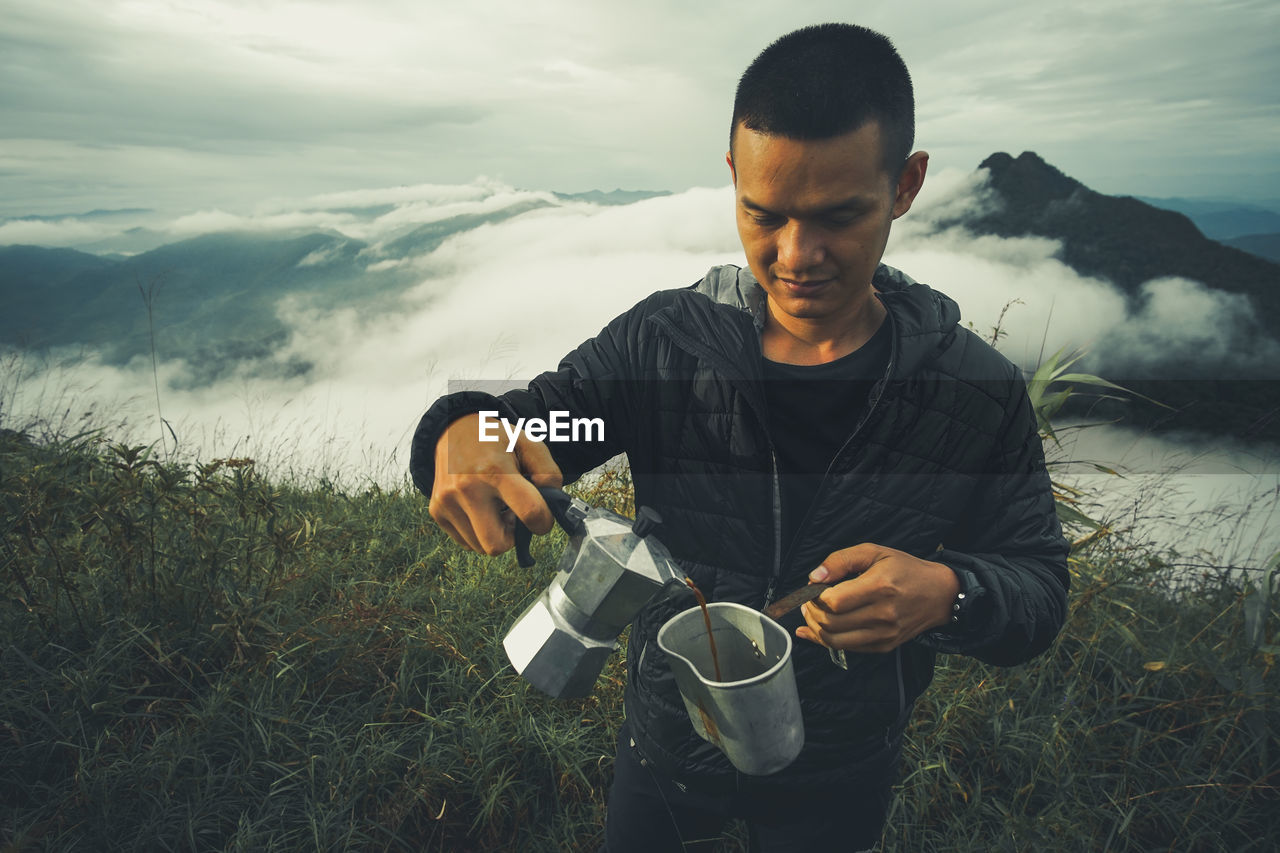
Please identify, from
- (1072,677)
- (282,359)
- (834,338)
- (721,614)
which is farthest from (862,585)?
(282,359)

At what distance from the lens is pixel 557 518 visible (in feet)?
3.95

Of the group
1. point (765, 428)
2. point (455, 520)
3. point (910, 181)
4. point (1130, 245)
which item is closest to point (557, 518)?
point (455, 520)

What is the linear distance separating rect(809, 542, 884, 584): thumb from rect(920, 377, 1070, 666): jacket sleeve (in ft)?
0.68

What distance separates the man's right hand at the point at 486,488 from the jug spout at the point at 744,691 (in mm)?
340

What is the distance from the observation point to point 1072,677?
→ 3127 mm

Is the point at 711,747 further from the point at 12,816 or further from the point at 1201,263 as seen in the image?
the point at 1201,263

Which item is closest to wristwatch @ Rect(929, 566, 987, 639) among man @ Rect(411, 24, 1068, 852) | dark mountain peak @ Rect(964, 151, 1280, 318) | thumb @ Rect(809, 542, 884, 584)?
man @ Rect(411, 24, 1068, 852)

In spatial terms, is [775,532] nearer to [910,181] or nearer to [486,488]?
[486,488]

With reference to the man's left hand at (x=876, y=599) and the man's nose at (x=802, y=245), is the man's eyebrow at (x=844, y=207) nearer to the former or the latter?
the man's nose at (x=802, y=245)

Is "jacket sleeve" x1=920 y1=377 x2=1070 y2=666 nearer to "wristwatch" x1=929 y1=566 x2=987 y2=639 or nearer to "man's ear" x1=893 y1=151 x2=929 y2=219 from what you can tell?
"wristwatch" x1=929 y1=566 x2=987 y2=639

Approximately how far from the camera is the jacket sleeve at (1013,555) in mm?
1336

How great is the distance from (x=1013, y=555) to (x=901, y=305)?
0.61 metres

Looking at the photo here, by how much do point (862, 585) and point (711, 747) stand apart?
63 cm

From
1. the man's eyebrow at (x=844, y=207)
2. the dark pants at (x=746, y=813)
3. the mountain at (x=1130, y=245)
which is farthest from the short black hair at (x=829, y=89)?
the mountain at (x=1130, y=245)
